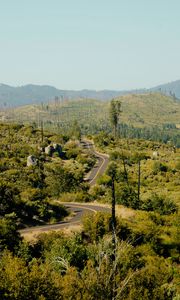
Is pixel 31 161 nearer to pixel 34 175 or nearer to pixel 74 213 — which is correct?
pixel 34 175

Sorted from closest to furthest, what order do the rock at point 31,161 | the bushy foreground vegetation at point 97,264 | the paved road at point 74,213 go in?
the bushy foreground vegetation at point 97,264, the paved road at point 74,213, the rock at point 31,161

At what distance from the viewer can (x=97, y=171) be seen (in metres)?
95.1

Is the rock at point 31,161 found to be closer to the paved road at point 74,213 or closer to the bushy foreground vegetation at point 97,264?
the paved road at point 74,213

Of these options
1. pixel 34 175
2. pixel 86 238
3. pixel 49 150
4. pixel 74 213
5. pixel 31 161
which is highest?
pixel 49 150

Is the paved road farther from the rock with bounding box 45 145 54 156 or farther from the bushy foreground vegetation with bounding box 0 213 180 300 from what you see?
the rock with bounding box 45 145 54 156

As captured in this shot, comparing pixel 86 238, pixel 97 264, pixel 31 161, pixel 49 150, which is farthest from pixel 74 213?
pixel 49 150

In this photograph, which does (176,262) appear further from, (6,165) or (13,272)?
(6,165)

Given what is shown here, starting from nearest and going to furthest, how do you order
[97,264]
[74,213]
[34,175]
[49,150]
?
1. [97,264]
2. [74,213]
3. [34,175]
4. [49,150]

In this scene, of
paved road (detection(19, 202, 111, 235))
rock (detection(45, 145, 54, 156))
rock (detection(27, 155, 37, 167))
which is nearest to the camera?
paved road (detection(19, 202, 111, 235))

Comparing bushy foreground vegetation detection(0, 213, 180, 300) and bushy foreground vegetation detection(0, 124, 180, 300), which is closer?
bushy foreground vegetation detection(0, 213, 180, 300)

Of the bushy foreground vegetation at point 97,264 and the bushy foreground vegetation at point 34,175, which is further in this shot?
the bushy foreground vegetation at point 34,175

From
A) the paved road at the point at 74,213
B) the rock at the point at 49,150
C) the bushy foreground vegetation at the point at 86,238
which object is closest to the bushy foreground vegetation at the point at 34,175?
the bushy foreground vegetation at the point at 86,238

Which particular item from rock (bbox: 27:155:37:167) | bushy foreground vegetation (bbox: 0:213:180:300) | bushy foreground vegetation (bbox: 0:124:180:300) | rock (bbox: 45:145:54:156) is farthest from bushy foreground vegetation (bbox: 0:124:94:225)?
bushy foreground vegetation (bbox: 0:213:180:300)

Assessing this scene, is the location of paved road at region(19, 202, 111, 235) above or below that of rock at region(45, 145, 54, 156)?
below
